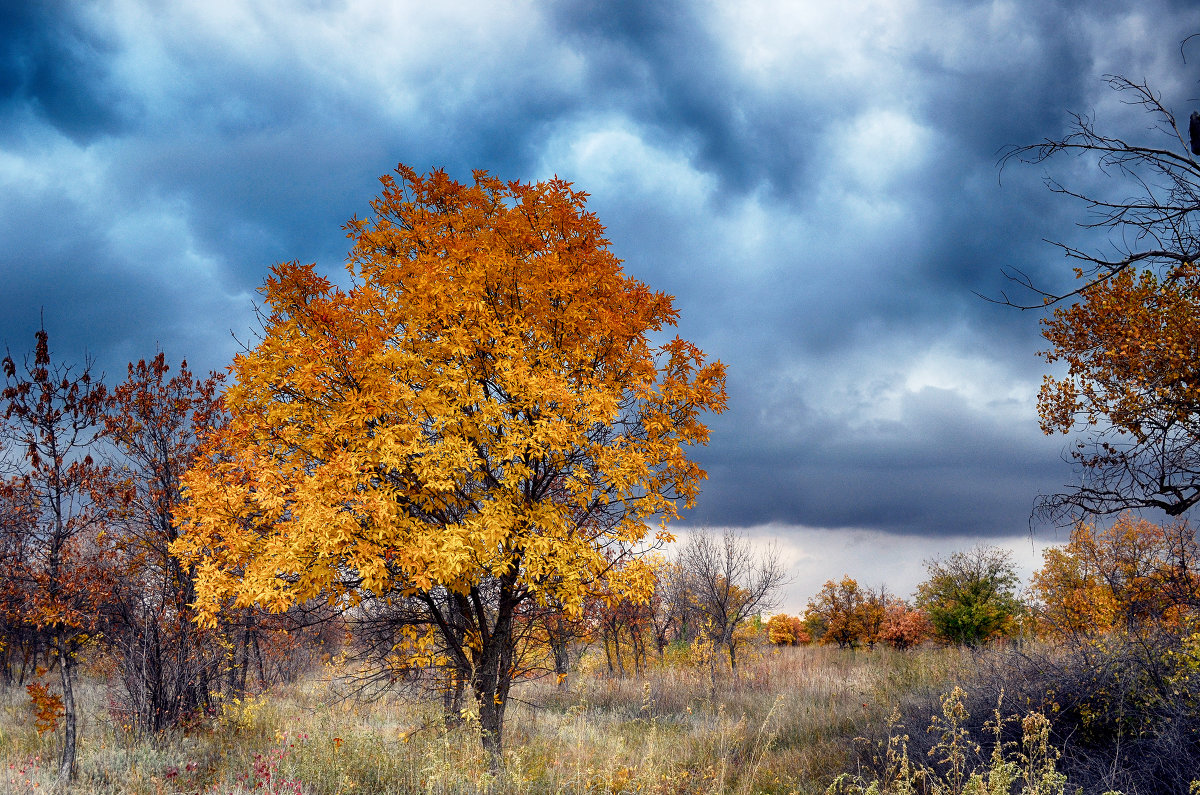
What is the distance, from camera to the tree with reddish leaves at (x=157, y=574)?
12078mm

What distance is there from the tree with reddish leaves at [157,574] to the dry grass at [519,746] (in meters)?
0.87

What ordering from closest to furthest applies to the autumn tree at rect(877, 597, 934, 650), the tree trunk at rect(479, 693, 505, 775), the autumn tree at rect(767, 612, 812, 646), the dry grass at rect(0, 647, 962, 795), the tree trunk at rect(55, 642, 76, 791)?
the dry grass at rect(0, 647, 962, 795) < the tree trunk at rect(55, 642, 76, 791) < the tree trunk at rect(479, 693, 505, 775) < the autumn tree at rect(877, 597, 934, 650) < the autumn tree at rect(767, 612, 812, 646)

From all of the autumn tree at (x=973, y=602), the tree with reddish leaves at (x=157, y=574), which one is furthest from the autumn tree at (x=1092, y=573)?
the tree with reddish leaves at (x=157, y=574)

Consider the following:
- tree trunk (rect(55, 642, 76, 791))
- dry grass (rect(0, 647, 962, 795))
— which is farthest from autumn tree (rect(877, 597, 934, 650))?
tree trunk (rect(55, 642, 76, 791))

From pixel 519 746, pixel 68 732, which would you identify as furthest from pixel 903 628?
pixel 68 732

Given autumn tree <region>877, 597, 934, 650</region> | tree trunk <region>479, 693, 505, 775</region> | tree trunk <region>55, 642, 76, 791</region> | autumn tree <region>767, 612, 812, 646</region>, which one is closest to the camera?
tree trunk <region>55, 642, 76, 791</region>

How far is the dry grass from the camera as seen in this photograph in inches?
322

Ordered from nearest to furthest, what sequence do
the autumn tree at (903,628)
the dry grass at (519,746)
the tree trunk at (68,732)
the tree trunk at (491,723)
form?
the dry grass at (519,746)
the tree trunk at (68,732)
the tree trunk at (491,723)
the autumn tree at (903,628)

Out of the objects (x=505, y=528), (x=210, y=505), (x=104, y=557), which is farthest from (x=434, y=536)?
(x=104, y=557)

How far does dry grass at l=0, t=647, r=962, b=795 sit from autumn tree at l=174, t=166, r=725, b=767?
1.40 meters

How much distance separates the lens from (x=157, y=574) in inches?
512

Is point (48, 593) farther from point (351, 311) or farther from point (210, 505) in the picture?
point (351, 311)

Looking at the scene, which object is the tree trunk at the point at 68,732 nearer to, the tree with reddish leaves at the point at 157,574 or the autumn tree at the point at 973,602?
the tree with reddish leaves at the point at 157,574

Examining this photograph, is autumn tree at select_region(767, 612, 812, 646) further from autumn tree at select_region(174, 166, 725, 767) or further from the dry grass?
autumn tree at select_region(174, 166, 725, 767)
